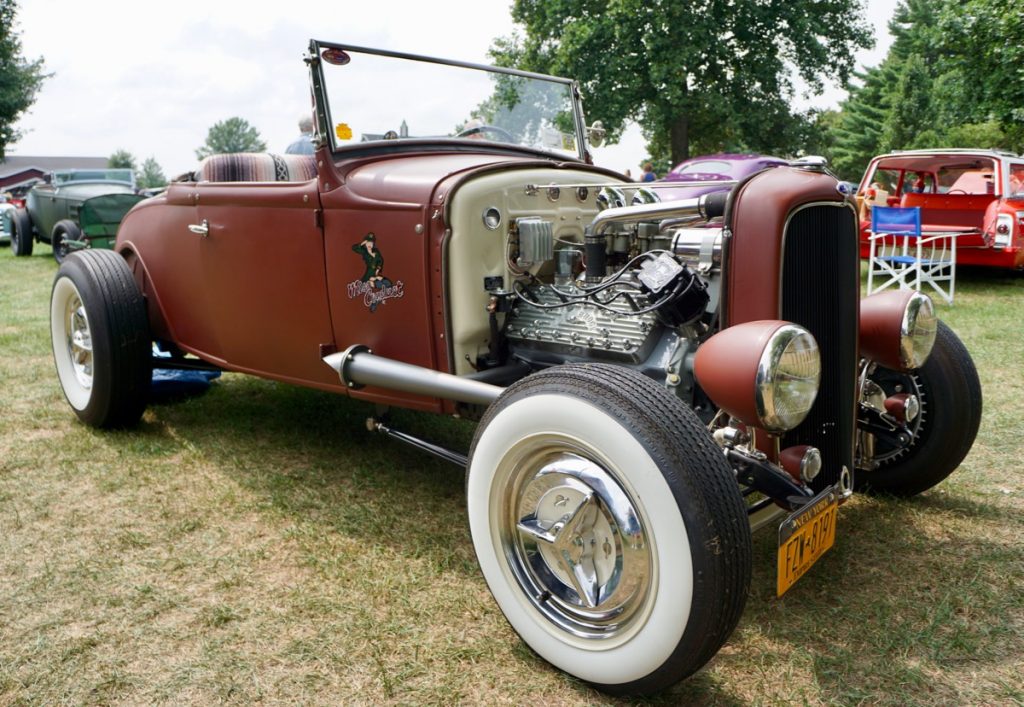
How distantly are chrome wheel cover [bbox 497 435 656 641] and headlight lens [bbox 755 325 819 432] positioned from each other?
415mm

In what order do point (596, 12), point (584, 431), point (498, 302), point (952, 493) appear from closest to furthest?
point (584, 431)
point (498, 302)
point (952, 493)
point (596, 12)

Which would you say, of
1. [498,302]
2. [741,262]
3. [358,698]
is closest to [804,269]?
[741,262]

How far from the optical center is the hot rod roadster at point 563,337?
186 centimetres

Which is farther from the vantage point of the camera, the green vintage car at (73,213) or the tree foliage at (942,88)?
the tree foliage at (942,88)

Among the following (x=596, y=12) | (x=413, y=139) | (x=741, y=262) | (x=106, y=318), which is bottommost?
(x=106, y=318)

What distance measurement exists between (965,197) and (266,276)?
9999mm

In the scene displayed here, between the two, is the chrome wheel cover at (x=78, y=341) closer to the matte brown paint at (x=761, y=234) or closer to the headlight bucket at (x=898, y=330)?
the matte brown paint at (x=761, y=234)

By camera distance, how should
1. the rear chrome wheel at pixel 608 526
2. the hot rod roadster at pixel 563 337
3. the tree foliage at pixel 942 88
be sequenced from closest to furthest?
the rear chrome wheel at pixel 608 526
the hot rod roadster at pixel 563 337
the tree foliage at pixel 942 88

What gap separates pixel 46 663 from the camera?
2084 mm

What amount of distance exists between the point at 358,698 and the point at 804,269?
1699 mm

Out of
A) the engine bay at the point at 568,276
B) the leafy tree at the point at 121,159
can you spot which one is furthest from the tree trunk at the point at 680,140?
the leafy tree at the point at 121,159

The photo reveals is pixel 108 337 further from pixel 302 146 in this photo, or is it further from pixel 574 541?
pixel 574 541

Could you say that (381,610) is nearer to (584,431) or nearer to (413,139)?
(584,431)

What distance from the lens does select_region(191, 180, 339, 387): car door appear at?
10.1 feet
